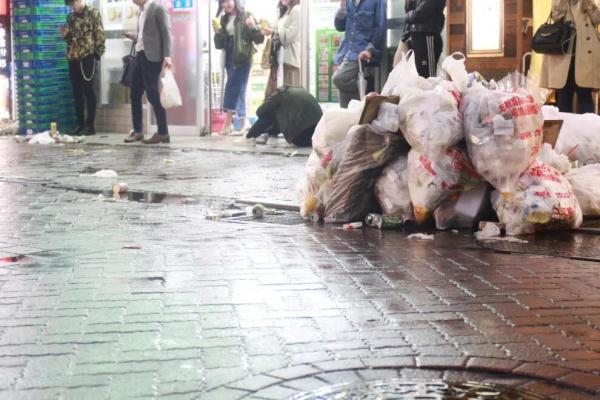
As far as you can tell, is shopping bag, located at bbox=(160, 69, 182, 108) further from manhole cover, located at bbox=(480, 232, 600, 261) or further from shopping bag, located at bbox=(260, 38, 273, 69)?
manhole cover, located at bbox=(480, 232, 600, 261)

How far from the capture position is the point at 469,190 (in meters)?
6.97

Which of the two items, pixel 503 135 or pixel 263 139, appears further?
pixel 263 139

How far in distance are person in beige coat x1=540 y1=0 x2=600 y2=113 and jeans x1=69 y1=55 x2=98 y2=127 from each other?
9.38 metres

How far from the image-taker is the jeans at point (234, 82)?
55.8 ft

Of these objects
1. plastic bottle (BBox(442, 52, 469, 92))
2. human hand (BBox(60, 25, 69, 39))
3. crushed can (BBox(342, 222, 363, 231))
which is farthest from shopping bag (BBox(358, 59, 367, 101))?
crushed can (BBox(342, 222, 363, 231))

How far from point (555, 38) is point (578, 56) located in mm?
294

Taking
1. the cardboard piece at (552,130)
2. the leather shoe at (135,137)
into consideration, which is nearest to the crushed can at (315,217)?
the cardboard piece at (552,130)

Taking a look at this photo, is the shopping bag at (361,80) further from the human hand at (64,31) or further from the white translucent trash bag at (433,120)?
the white translucent trash bag at (433,120)

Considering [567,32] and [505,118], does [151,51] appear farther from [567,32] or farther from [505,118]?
[505,118]

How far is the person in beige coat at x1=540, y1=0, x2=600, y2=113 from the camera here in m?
10.5

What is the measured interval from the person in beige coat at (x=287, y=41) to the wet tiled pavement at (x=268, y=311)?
9103mm

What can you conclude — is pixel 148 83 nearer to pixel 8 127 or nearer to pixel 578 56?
pixel 8 127

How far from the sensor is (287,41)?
16312 millimetres

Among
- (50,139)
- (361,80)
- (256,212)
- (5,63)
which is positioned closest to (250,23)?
(361,80)
